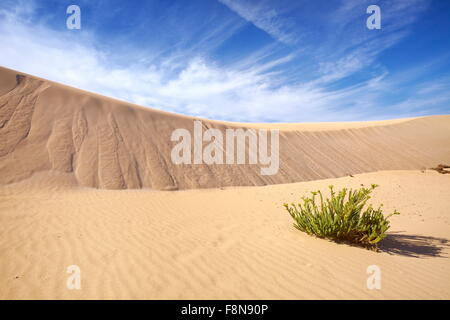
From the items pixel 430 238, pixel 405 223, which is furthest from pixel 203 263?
pixel 405 223

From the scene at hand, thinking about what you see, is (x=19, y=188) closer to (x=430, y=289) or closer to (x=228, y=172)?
(x=228, y=172)

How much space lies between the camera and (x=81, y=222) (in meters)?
5.30
